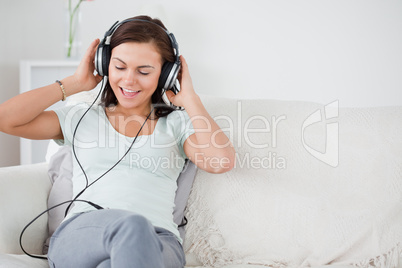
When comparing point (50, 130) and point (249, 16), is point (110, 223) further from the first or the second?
point (249, 16)

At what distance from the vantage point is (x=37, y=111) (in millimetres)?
1313

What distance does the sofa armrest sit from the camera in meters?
1.27

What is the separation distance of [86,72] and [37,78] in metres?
1.54

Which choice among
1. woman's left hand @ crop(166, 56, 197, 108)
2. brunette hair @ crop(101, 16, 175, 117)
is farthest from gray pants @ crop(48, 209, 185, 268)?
brunette hair @ crop(101, 16, 175, 117)

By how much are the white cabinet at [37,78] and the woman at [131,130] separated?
1.43m

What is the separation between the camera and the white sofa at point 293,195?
52.4 inches

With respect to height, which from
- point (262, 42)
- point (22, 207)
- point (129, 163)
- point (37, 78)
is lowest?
point (22, 207)

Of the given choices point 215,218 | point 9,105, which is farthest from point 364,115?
point 9,105

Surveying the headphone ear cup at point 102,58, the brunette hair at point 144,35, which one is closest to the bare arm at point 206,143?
the brunette hair at point 144,35

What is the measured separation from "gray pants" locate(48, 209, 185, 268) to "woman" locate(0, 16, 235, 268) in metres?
0.03

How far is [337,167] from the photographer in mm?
1396

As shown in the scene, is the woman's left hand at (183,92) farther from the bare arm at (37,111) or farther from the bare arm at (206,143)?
the bare arm at (37,111)

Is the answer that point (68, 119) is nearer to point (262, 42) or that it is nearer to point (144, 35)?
point (144, 35)

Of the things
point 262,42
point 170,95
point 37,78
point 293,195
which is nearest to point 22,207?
point 170,95
